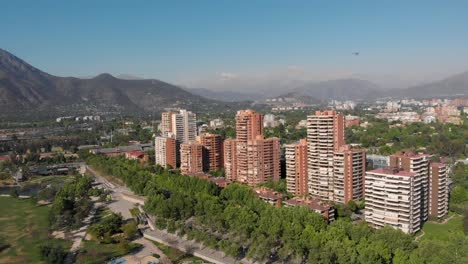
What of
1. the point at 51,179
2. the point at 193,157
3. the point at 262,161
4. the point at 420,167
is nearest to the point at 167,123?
the point at 193,157

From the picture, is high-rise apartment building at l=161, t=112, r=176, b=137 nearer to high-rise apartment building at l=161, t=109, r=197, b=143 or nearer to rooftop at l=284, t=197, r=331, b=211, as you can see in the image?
high-rise apartment building at l=161, t=109, r=197, b=143

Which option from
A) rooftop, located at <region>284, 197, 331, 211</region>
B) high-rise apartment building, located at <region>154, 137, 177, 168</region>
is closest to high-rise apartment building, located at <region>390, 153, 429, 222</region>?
rooftop, located at <region>284, 197, 331, 211</region>

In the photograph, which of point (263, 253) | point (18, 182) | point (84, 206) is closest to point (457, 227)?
point (263, 253)

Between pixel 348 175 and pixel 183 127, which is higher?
pixel 183 127

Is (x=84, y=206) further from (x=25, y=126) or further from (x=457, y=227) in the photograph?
(x=25, y=126)

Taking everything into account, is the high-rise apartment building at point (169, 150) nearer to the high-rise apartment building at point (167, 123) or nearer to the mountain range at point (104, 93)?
the high-rise apartment building at point (167, 123)

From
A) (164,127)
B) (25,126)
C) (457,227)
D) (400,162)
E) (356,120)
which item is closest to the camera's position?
(457,227)

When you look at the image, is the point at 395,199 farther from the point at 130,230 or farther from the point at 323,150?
the point at 130,230
